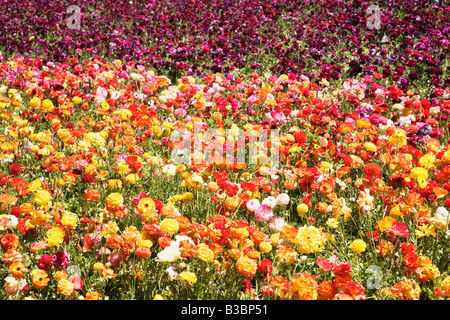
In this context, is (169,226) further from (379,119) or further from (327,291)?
(379,119)

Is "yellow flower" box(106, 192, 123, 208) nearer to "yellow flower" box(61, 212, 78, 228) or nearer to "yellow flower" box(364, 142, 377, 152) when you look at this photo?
"yellow flower" box(61, 212, 78, 228)

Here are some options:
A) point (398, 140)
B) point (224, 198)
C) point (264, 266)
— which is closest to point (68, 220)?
point (224, 198)

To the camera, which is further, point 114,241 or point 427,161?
point 427,161

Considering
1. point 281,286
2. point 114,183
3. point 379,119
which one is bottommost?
point 281,286

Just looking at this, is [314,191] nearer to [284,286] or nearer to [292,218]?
[292,218]

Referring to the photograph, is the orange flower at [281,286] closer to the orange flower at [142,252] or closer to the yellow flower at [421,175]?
the orange flower at [142,252]

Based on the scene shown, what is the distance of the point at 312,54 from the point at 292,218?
4.40 metres

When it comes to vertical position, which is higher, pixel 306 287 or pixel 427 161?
pixel 427 161

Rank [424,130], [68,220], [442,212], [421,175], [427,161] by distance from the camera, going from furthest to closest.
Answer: [424,130] → [427,161] → [421,175] → [442,212] → [68,220]

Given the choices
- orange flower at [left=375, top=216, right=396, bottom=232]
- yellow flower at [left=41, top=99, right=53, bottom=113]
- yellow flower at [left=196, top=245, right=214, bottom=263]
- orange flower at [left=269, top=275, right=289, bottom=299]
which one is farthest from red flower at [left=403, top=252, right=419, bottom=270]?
yellow flower at [left=41, top=99, right=53, bottom=113]

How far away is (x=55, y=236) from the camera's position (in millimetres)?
2111

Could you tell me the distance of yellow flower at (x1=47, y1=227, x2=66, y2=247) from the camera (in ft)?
6.86
